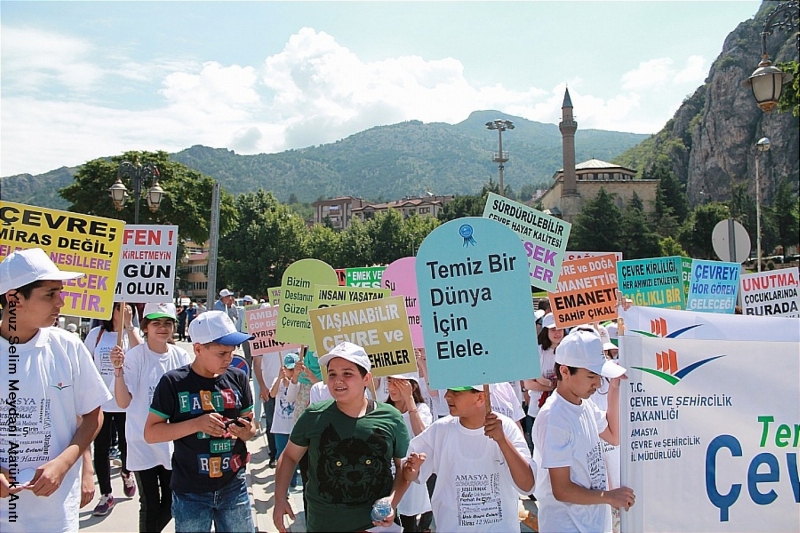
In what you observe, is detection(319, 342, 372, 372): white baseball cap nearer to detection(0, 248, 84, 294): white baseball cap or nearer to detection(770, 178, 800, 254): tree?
detection(0, 248, 84, 294): white baseball cap

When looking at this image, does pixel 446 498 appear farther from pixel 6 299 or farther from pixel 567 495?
pixel 6 299

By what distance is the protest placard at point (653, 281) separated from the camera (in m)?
8.36

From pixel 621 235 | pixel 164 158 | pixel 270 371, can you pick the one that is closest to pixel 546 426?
pixel 270 371

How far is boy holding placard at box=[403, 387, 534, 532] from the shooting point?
11.6 feet

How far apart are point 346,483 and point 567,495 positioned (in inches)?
48.6

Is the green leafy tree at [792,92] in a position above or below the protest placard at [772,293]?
above

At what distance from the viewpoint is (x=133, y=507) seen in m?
6.72

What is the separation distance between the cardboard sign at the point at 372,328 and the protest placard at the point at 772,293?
6.21m

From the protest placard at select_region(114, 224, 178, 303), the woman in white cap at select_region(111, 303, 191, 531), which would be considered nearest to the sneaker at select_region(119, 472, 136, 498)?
the woman in white cap at select_region(111, 303, 191, 531)

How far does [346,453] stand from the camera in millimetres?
3352

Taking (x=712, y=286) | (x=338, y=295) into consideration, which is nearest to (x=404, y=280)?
(x=338, y=295)

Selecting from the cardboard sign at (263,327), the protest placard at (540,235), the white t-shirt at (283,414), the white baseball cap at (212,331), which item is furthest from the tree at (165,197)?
the white baseball cap at (212,331)

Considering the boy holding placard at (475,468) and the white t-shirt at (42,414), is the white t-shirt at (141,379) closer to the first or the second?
the white t-shirt at (42,414)

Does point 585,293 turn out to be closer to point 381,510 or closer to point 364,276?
point 364,276
